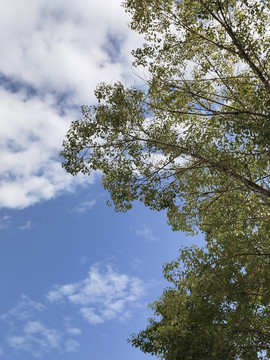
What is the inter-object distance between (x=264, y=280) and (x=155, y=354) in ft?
15.6

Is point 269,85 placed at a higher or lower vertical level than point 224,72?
lower

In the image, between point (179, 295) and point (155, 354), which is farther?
point (155, 354)

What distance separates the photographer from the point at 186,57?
10523 mm

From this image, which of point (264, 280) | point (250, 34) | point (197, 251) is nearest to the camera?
point (250, 34)

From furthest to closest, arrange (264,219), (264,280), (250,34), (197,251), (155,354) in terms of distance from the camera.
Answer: (155,354)
(197,251)
(264,219)
(264,280)
(250,34)

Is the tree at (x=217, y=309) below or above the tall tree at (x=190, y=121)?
below

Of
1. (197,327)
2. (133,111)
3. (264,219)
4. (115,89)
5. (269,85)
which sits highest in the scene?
(115,89)

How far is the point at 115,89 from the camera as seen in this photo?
10.8m

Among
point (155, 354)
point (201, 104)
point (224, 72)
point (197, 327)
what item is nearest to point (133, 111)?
point (201, 104)

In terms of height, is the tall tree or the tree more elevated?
the tall tree

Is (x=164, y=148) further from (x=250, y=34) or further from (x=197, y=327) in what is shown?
(x=197, y=327)

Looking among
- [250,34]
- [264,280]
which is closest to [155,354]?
[264,280]

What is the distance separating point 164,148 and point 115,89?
7.29 feet

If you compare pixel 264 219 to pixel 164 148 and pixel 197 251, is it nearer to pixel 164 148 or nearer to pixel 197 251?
pixel 197 251
